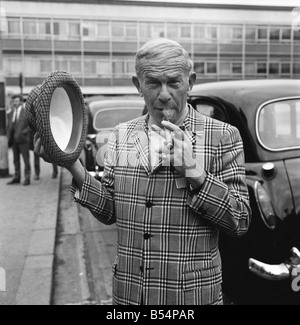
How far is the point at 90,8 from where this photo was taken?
582cm

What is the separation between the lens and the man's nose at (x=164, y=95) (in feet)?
3.91

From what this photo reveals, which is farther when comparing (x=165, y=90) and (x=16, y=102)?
(x=16, y=102)

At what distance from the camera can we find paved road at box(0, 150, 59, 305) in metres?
3.14

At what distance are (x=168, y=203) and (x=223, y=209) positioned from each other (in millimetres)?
182

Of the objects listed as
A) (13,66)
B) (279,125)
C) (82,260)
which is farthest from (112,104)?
(13,66)

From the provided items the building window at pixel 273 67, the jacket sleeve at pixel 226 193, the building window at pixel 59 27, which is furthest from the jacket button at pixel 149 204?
the building window at pixel 273 67

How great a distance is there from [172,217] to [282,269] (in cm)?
123

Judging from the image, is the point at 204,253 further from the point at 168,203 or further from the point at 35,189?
the point at 35,189

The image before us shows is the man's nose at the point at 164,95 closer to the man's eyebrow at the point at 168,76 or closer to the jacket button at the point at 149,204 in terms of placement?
the man's eyebrow at the point at 168,76

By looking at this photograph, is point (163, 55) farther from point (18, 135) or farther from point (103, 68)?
point (103, 68)

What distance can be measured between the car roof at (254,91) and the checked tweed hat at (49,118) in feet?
6.07

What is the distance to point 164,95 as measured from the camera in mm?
1189

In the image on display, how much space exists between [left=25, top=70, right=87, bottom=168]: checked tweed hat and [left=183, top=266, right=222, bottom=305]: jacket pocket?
54 centimetres
